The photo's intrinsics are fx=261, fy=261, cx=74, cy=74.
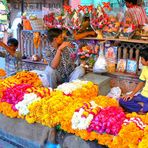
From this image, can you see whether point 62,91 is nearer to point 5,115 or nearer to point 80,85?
point 80,85

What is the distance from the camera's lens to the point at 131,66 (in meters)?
3.85

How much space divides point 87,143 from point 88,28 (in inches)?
98.3

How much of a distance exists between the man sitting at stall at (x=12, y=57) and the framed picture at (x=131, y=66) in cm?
172

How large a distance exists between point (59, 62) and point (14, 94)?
106cm

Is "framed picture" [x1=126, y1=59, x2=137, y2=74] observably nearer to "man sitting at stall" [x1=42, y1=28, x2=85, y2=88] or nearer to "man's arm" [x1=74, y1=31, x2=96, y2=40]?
"man sitting at stall" [x1=42, y1=28, x2=85, y2=88]

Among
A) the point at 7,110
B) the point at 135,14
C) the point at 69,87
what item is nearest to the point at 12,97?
the point at 7,110

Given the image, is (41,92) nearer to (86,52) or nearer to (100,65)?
(100,65)

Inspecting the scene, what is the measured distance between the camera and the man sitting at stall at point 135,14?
4.19 m

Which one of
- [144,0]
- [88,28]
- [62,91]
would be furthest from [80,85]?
[144,0]

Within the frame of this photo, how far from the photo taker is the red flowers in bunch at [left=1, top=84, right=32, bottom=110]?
2.77 m

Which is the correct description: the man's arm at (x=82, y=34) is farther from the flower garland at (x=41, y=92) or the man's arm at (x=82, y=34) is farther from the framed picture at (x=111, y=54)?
the flower garland at (x=41, y=92)

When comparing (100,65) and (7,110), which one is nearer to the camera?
(7,110)

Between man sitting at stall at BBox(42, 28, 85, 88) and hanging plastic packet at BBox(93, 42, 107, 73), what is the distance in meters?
0.21

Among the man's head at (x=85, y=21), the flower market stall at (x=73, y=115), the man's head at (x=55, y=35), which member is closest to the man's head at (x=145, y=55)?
the flower market stall at (x=73, y=115)
